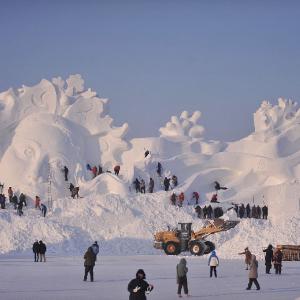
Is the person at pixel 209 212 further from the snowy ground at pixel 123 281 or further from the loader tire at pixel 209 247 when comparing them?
the snowy ground at pixel 123 281

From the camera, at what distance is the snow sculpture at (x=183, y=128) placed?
192ft

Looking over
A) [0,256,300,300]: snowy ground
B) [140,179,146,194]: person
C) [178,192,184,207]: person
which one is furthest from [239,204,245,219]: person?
[0,256,300,300]: snowy ground

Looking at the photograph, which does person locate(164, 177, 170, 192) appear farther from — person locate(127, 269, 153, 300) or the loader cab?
person locate(127, 269, 153, 300)

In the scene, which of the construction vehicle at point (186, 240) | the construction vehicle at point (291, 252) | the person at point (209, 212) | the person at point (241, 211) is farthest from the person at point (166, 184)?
the construction vehicle at point (291, 252)

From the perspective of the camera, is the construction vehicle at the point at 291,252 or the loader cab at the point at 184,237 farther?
the loader cab at the point at 184,237

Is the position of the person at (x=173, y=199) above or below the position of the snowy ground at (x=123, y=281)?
above

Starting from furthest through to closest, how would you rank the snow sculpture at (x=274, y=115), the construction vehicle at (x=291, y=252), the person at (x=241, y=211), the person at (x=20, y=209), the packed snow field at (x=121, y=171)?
the snow sculpture at (x=274, y=115), the person at (x=241, y=211), the person at (x=20, y=209), the packed snow field at (x=121, y=171), the construction vehicle at (x=291, y=252)

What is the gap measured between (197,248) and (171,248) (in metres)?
1.45

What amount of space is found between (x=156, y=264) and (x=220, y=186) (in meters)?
21.8

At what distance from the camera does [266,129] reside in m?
57.1

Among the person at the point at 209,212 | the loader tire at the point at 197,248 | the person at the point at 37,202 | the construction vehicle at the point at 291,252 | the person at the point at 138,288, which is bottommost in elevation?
the person at the point at 138,288

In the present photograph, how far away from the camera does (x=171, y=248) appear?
3684cm

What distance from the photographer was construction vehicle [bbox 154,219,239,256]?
3606cm

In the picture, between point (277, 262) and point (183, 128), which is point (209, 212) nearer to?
point (183, 128)
